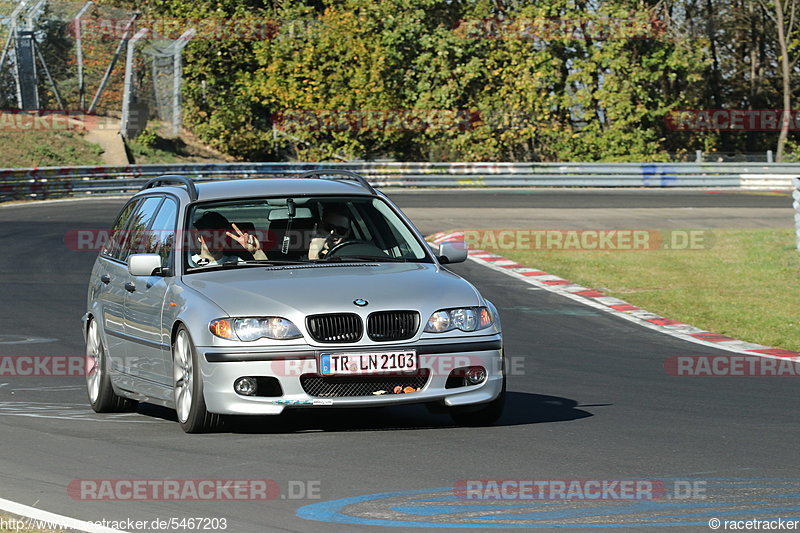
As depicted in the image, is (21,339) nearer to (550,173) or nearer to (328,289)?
(328,289)

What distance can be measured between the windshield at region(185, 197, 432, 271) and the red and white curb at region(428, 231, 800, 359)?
5.75 metres

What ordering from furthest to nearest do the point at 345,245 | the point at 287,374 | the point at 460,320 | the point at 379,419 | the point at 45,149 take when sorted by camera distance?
the point at 45,149 → the point at 345,245 → the point at 379,419 → the point at 460,320 → the point at 287,374

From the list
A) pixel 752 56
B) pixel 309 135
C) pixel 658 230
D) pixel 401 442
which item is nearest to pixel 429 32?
pixel 309 135

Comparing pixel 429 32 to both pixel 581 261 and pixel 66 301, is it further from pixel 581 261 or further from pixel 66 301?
pixel 66 301

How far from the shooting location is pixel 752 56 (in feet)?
178

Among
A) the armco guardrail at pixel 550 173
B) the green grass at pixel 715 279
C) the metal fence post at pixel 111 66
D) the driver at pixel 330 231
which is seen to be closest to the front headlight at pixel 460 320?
the driver at pixel 330 231

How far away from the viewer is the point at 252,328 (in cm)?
789

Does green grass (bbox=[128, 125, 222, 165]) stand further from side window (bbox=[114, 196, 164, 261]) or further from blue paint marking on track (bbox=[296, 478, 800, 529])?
blue paint marking on track (bbox=[296, 478, 800, 529])

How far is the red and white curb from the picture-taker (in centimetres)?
1436

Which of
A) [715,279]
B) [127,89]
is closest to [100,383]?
[715,279]

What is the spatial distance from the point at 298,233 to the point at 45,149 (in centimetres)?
3587

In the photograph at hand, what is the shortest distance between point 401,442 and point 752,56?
49.4 meters

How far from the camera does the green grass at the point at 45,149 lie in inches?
1674

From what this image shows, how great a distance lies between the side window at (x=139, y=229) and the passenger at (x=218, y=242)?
0.74 meters
